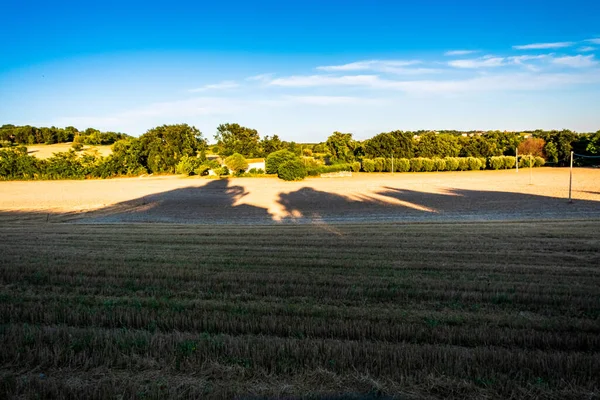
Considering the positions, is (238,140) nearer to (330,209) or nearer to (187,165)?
(187,165)

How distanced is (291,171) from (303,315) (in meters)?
59.1

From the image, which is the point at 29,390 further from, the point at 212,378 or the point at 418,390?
the point at 418,390

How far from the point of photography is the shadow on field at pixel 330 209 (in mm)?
29234

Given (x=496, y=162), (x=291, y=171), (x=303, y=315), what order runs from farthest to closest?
(x=496, y=162) < (x=291, y=171) < (x=303, y=315)

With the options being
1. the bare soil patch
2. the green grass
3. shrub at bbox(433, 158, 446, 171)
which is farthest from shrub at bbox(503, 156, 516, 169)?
the green grass

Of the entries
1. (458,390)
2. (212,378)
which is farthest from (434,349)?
(212,378)

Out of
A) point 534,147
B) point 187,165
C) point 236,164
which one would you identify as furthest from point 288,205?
point 534,147

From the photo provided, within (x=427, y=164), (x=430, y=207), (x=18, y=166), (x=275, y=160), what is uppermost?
(x=275, y=160)

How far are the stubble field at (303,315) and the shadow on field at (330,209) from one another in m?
10.3

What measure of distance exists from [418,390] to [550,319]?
412 cm

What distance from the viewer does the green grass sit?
193 inches

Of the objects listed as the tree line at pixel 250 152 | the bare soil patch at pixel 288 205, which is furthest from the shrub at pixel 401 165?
the bare soil patch at pixel 288 205

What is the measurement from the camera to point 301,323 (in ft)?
23.2

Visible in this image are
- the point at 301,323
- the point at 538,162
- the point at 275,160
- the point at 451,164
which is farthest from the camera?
the point at 538,162
